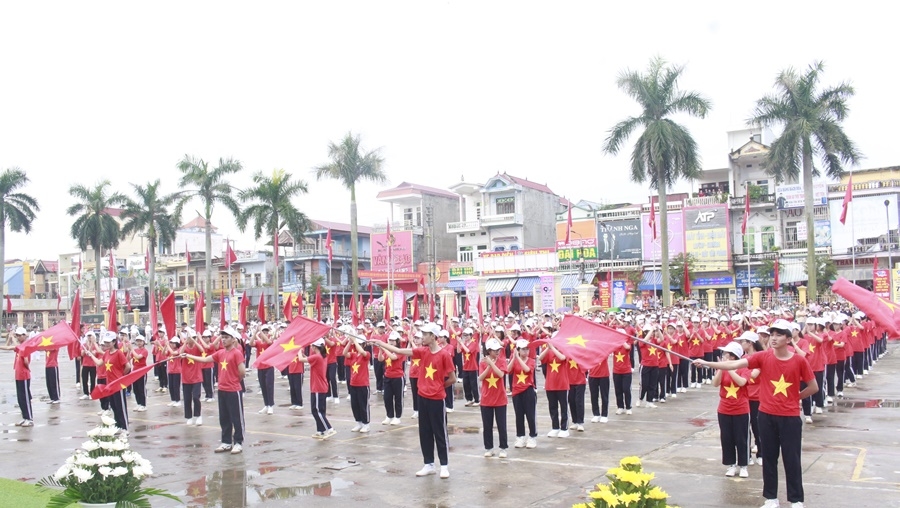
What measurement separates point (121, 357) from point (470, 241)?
149 feet

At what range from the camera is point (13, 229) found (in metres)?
55.2

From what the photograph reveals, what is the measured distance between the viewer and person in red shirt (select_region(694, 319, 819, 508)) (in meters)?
7.92

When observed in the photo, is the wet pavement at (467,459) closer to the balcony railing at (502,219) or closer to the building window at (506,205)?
the balcony railing at (502,219)

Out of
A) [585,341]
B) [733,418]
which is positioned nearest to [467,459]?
[585,341]

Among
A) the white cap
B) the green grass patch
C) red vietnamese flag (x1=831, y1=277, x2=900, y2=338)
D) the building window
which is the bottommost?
the green grass patch

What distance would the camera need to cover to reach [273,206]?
43844 mm

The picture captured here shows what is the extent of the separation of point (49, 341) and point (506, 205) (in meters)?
44.4

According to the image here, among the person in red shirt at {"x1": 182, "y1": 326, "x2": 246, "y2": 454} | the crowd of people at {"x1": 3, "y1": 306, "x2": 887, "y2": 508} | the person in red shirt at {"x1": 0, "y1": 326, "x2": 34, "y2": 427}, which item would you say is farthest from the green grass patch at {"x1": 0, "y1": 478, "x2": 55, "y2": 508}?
the person in red shirt at {"x1": 0, "y1": 326, "x2": 34, "y2": 427}

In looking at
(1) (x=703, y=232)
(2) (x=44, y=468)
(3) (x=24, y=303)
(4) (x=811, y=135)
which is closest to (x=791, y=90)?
(4) (x=811, y=135)

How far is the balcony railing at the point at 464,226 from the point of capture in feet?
192

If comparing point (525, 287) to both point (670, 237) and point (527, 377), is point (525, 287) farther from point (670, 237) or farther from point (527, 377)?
point (527, 377)

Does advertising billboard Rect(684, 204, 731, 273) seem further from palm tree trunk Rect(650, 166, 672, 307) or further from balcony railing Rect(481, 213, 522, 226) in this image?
palm tree trunk Rect(650, 166, 672, 307)

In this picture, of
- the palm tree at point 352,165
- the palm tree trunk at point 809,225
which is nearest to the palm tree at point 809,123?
the palm tree trunk at point 809,225

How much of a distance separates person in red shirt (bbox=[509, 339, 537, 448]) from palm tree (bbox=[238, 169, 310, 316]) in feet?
109
